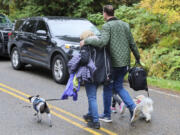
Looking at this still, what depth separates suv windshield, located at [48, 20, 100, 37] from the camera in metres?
9.98

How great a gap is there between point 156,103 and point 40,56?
4238mm

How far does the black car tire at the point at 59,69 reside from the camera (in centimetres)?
922

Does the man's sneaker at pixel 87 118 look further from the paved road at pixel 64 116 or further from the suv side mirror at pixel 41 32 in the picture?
the suv side mirror at pixel 41 32

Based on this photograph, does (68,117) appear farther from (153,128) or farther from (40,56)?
(40,56)

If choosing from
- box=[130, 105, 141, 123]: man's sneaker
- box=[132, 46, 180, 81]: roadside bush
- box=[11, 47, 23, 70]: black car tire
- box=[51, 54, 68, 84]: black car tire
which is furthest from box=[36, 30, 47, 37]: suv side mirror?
box=[130, 105, 141, 123]: man's sneaker

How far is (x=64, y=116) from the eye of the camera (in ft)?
21.2

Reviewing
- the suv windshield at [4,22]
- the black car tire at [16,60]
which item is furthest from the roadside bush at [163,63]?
the suv windshield at [4,22]

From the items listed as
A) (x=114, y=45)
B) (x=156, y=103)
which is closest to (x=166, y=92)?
(x=156, y=103)

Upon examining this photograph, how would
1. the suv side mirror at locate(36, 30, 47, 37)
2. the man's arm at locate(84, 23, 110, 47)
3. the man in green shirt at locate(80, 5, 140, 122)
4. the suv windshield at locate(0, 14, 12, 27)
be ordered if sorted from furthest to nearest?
the suv windshield at locate(0, 14, 12, 27) < the suv side mirror at locate(36, 30, 47, 37) < the man in green shirt at locate(80, 5, 140, 122) < the man's arm at locate(84, 23, 110, 47)

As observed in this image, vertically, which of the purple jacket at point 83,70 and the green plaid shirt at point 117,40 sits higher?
the green plaid shirt at point 117,40

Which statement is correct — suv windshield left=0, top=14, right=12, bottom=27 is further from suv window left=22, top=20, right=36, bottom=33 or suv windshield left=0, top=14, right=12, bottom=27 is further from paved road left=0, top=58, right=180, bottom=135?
paved road left=0, top=58, right=180, bottom=135

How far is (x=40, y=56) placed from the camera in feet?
33.7

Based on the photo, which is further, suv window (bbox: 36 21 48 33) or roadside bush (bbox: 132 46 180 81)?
roadside bush (bbox: 132 46 180 81)

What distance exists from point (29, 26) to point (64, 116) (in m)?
5.58
